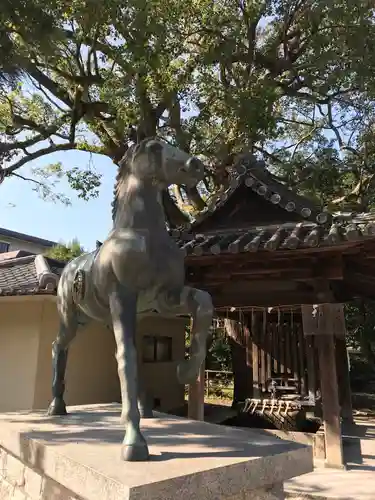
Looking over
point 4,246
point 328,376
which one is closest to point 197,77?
point 328,376

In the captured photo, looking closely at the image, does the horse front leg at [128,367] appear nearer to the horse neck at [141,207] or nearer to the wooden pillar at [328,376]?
the horse neck at [141,207]

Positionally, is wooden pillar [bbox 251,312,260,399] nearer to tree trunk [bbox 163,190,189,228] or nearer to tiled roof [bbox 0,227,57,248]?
tree trunk [bbox 163,190,189,228]

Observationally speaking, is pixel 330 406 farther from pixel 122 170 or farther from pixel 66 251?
pixel 66 251

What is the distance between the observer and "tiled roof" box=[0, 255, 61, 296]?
22.8 ft

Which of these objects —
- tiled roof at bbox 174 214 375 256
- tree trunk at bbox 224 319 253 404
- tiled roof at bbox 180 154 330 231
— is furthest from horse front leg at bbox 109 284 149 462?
tree trunk at bbox 224 319 253 404

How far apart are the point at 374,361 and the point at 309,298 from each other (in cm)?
1279

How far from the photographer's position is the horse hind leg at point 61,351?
150 inches

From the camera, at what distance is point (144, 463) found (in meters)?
2.44

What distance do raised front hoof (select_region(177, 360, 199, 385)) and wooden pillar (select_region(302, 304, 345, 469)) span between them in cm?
390

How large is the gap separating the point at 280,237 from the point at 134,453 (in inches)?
150

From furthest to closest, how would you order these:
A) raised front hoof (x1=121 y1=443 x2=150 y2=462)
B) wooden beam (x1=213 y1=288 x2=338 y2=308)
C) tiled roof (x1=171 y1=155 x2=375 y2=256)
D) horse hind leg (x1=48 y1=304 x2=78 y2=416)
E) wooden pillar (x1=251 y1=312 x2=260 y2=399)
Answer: wooden pillar (x1=251 y1=312 x2=260 y2=399)
wooden beam (x1=213 y1=288 x2=338 y2=308)
tiled roof (x1=171 y1=155 x2=375 y2=256)
horse hind leg (x1=48 y1=304 x2=78 y2=416)
raised front hoof (x1=121 y1=443 x2=150 y2=462)

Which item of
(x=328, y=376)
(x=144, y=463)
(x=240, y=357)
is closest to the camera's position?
(x=144, y=463)

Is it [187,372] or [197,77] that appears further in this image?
[197,77]

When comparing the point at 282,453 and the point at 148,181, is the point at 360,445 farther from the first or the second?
the point at 148,181
